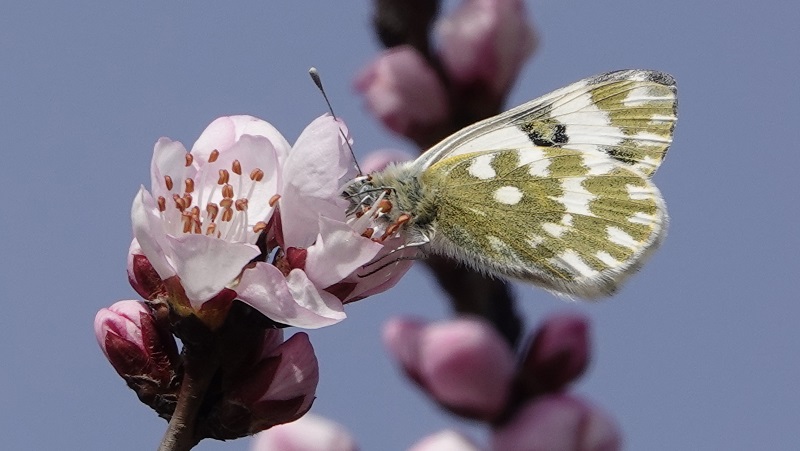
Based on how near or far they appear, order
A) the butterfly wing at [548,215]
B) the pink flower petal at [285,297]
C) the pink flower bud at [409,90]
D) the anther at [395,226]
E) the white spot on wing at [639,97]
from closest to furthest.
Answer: the pink flower petal at [285,297]
the anther at [395,226]
the butterfly wing at [548,215]
the white spot on wing at [639,97]
the pink flower bud at [409,90]

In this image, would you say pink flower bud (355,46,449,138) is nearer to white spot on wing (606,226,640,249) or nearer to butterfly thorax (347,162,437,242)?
butterfly thorax (347,162,437,242)

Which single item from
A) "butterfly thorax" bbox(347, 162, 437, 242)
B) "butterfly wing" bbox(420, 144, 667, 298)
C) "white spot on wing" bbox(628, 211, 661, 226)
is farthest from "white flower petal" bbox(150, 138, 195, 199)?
"white spot on wing" bbox(628, 211, 661, 226)

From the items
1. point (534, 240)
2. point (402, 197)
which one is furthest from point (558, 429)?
point (402, 197)

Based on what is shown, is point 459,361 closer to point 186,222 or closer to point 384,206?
point 384,206

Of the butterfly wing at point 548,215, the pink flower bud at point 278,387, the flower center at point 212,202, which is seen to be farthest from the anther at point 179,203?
the butterfly wing at point 548,215

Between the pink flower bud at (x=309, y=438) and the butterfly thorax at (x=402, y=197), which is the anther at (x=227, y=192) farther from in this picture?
the pink flower bud at (x=309, y=438)

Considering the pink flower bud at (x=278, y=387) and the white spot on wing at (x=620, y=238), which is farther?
the white spot on wing at (x=620, y=238)
